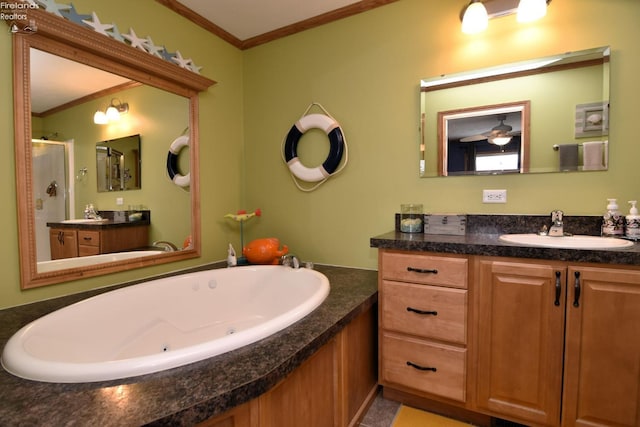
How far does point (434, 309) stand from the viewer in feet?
4.98

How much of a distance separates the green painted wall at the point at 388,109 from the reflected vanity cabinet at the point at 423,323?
0.53 metres

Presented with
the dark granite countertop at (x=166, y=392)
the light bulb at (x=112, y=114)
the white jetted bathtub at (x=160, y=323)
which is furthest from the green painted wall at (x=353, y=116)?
the dark granite countertop at (x=166, y=392)

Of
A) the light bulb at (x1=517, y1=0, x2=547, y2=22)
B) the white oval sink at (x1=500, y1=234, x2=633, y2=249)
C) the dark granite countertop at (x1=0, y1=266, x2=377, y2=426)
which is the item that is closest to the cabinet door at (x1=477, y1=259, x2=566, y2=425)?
the white oval sink at (x1=500, y1=234, x2=633, y2=249)

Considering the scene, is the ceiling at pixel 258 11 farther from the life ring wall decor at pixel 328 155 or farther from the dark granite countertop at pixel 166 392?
the dark granite countertop at pixel 166 392

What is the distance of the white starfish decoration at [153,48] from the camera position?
1892 millimetres

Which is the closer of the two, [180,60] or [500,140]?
[500,140]

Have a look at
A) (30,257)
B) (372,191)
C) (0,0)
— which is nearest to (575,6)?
(372,191)

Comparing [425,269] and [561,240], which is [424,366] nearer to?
[425,269]

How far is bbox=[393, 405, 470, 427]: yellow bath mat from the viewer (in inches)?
60.9

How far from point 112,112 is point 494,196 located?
7.58 feet

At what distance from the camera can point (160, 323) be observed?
5.59 feet

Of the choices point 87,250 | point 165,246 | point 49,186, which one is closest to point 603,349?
point 165,246

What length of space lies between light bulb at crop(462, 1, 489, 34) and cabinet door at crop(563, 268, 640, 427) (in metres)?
1.35

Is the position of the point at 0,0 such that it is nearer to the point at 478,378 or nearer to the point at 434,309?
the point at 434,309
